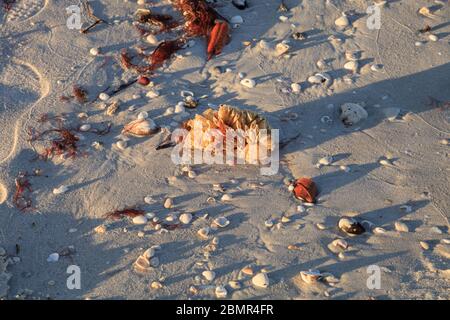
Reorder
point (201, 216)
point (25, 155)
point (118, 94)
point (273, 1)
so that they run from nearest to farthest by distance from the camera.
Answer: point (201, 216) < point (25, 155) < point (118, 94) < point (273, 1)

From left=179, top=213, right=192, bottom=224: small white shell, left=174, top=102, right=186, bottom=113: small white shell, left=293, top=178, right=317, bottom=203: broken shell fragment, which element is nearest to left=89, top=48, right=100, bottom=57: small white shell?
left=174, top=102, right=186, bottom=113: small white shell

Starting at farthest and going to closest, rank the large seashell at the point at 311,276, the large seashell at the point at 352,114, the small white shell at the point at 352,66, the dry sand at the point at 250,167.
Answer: the small white shell at the point at 352,66
the large seashell at the point at 352,114
the dry sand at the point at 250,167
the large seashell at the point at 311,276

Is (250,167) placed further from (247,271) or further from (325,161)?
(247,271)

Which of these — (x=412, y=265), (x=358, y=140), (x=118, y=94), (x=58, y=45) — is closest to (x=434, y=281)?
(x=412, y=265)

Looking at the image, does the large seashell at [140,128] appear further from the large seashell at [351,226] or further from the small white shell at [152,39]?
the large seashell at [351,226]

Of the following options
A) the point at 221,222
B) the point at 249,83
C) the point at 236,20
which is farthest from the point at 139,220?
the point at 236,20

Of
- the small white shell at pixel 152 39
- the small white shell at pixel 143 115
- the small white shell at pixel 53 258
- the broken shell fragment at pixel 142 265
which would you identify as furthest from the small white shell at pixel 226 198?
the small white shell at pixel 152 39
